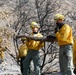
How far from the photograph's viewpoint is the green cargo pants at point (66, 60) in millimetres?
7881

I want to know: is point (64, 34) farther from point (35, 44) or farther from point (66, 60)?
point (35, 44)

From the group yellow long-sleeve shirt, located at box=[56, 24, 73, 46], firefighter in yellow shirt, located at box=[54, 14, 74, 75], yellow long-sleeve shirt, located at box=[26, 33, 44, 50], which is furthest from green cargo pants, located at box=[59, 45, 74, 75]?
yellow long-sleeve shirt, located at box=[26, 33, 44, 50]

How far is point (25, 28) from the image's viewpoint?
738 inches

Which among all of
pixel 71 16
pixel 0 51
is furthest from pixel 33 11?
pixel 0 51

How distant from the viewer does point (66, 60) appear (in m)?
7.95

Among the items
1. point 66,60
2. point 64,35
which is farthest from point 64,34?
point 66,60

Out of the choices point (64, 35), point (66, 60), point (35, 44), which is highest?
point (64, 35)

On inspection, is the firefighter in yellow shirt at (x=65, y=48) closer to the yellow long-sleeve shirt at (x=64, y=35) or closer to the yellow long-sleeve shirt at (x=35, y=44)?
the yellow long-sleeve shirt at (x=64, y=35)

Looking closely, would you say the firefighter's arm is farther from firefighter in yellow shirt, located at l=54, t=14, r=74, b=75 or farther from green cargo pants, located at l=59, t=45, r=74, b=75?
green cargo pants, located at l=59, t=45, r=74, b=75

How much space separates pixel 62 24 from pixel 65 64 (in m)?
0.91

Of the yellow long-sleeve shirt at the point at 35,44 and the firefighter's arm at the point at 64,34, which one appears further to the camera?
the yellow long-sleeve shirt at the point at 35,44

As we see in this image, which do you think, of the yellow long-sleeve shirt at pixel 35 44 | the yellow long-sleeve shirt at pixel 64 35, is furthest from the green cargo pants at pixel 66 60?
the yellow long-sleeve shirt at pixel 35 44

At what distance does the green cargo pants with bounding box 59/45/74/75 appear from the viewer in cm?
788

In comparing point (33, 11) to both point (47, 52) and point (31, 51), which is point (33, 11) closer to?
point (47, 52)
